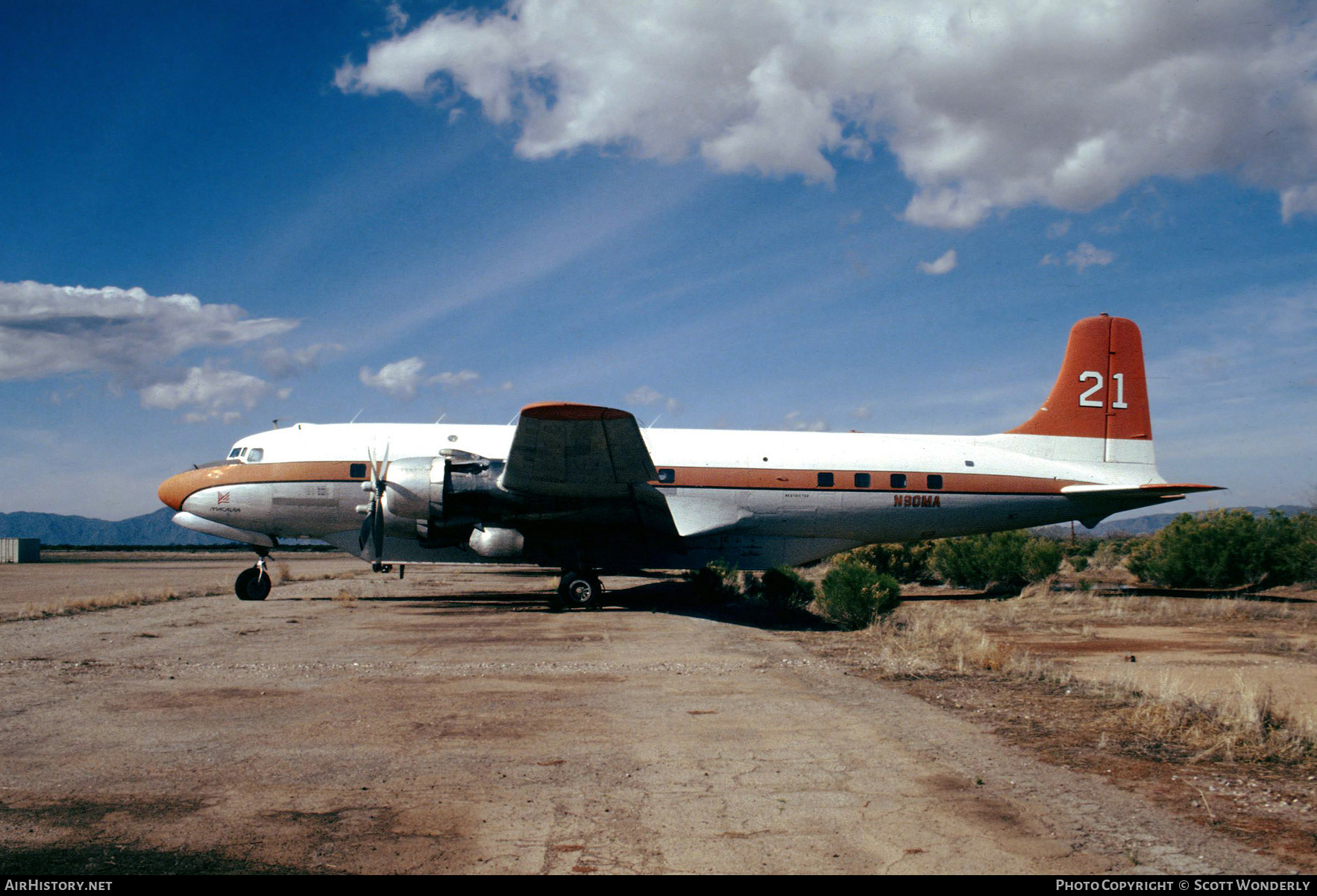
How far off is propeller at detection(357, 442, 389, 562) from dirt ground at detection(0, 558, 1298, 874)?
5.29 meters

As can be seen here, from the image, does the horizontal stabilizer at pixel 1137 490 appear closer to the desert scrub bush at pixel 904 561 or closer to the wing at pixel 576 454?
the desert scrub bush at pixel 904 561

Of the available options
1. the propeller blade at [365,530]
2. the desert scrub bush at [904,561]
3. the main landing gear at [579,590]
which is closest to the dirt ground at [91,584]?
the propeller blade at [365,530]

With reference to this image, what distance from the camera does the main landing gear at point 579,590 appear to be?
16.1 meters

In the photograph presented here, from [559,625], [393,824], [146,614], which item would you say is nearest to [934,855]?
[393,824]

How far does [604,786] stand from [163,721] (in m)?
4.34

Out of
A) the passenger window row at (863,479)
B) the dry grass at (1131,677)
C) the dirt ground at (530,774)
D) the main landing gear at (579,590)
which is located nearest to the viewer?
the dirt ground at (530,774)

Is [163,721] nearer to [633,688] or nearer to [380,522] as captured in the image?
[633,688]

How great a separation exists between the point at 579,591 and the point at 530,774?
10994mm

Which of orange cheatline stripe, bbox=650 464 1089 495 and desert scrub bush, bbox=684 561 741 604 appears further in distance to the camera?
desert scrub bush, bbox=684 561 741 604

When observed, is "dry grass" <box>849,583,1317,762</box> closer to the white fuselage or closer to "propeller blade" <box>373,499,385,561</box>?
the white fuselage

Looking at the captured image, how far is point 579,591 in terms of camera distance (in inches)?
634

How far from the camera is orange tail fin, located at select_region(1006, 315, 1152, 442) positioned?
61.9 feet

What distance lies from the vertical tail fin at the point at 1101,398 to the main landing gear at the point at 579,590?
444 inches

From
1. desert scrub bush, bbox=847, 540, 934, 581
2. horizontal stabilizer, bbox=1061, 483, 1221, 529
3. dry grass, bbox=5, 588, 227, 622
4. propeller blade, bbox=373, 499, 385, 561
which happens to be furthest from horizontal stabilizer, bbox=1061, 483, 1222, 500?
dry grass, bbox=5, 588, 227, 622
